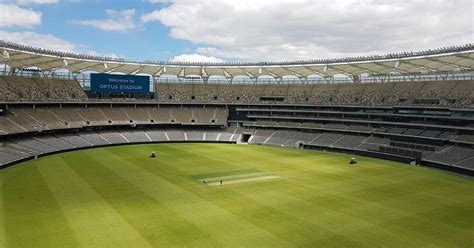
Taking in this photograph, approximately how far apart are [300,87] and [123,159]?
162 feet

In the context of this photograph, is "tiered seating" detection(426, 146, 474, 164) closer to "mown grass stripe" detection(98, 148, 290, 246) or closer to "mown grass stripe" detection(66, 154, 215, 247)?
"mown grass stripe" detection(98, 148, 290, 246)

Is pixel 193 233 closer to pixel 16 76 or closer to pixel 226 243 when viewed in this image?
pixel 226 243

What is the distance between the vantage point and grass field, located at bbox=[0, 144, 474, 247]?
24359 millimetres

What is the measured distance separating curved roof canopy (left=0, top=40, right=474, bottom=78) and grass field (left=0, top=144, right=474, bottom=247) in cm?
1963

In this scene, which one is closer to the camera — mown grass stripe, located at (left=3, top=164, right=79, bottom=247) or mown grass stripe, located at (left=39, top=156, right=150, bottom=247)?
mown grass stripe, located at (left=3, top=164, right=79, bottom=247)

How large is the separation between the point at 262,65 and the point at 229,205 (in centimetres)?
5467

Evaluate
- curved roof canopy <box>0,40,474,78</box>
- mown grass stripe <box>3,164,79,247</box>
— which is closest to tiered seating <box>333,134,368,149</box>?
curved roof canopy <box>0,40,474,78</box>

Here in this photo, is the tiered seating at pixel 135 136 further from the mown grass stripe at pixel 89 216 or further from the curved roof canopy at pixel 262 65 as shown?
the mown grass stripe at pixel 89 216

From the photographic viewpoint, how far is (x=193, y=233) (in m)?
25.1

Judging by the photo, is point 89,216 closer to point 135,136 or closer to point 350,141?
point 135,136

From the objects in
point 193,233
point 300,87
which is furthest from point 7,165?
point 300,87

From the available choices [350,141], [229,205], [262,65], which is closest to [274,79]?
[262,65]

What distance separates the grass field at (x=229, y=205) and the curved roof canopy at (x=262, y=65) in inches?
773

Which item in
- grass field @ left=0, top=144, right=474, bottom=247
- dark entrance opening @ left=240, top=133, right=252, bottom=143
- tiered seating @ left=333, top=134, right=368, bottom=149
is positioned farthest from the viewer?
dark entrance opening @ left=240, top=133, right=252, bottom=143
